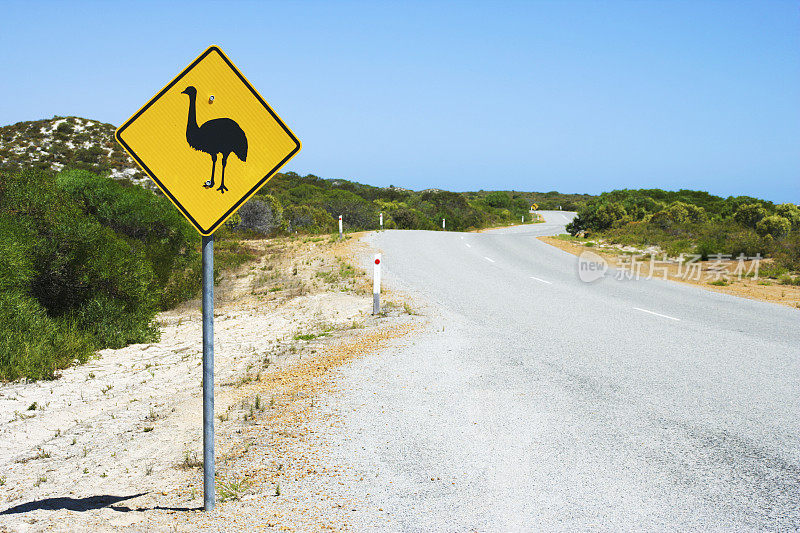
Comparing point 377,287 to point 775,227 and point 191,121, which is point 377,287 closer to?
point 191,121

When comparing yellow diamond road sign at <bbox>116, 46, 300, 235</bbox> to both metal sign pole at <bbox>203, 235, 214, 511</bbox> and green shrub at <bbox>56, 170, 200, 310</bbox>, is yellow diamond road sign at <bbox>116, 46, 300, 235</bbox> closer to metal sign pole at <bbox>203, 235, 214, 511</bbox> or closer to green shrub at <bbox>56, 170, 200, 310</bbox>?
metal sign pole at <bbox>203, 235, 214, 511</bbox>

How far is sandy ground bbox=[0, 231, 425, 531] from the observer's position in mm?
3631

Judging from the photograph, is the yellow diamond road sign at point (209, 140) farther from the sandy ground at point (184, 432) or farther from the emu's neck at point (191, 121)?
the sandy ground at point (184, 432)

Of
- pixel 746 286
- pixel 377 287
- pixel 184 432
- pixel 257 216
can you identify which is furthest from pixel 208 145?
pixel 257 216

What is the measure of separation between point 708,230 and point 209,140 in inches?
972

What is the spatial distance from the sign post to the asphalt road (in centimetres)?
167

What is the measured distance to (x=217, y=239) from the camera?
23328 millimetres

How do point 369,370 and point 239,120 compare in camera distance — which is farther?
point 369,370

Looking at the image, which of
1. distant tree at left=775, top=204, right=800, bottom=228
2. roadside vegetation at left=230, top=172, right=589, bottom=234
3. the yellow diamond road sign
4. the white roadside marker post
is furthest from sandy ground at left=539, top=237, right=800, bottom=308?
roadside vegetation at left=230, top=172, right=589, bottom=234

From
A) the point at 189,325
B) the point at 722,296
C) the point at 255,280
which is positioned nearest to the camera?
the point at 189,325

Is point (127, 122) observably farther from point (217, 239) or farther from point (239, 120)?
point (217, 239)

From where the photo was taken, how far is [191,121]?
3.47 metres

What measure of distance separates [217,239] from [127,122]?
2086 cm

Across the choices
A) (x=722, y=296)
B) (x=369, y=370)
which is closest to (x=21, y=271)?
(x=369, y=370)
